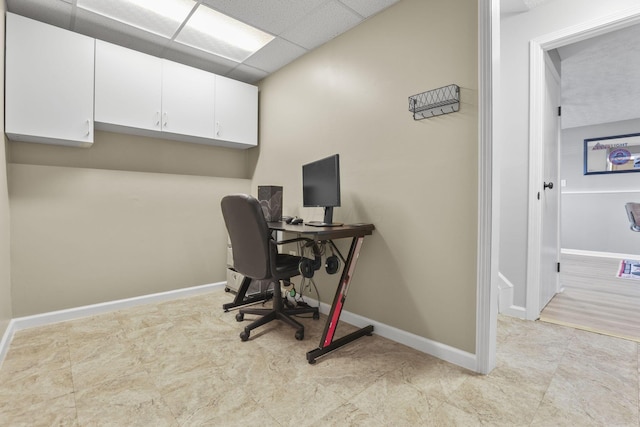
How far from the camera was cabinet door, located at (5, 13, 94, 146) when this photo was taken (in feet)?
7.34

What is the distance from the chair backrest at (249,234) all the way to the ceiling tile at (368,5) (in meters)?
1.65

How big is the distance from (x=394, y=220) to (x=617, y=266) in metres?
4.92

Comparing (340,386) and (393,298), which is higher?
(393,298)

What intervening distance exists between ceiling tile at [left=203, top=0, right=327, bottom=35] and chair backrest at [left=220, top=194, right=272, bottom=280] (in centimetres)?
145

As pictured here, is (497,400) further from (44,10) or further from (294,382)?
(44,10)

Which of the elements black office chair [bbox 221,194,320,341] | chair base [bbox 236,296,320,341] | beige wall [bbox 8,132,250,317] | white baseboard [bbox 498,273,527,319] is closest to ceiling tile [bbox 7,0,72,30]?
beige wall [bbox 8,132,250,317]

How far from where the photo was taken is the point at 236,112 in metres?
3.42

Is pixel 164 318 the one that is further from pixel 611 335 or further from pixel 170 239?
pixel 611 335

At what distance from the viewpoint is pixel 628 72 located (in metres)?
3.77

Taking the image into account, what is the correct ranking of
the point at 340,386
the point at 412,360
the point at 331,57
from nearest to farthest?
the point at 340,386, the point at 412,360, the point at 331,57

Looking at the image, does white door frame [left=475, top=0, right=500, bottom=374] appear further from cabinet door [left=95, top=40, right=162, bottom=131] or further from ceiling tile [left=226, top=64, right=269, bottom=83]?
cabinet door [left=95, top=40, right=162, bottom=131]

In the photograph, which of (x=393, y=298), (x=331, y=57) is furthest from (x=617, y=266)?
(x=331, y=57)

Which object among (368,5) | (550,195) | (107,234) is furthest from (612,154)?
(107,234)

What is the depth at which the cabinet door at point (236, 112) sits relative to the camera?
3305 millimetres
